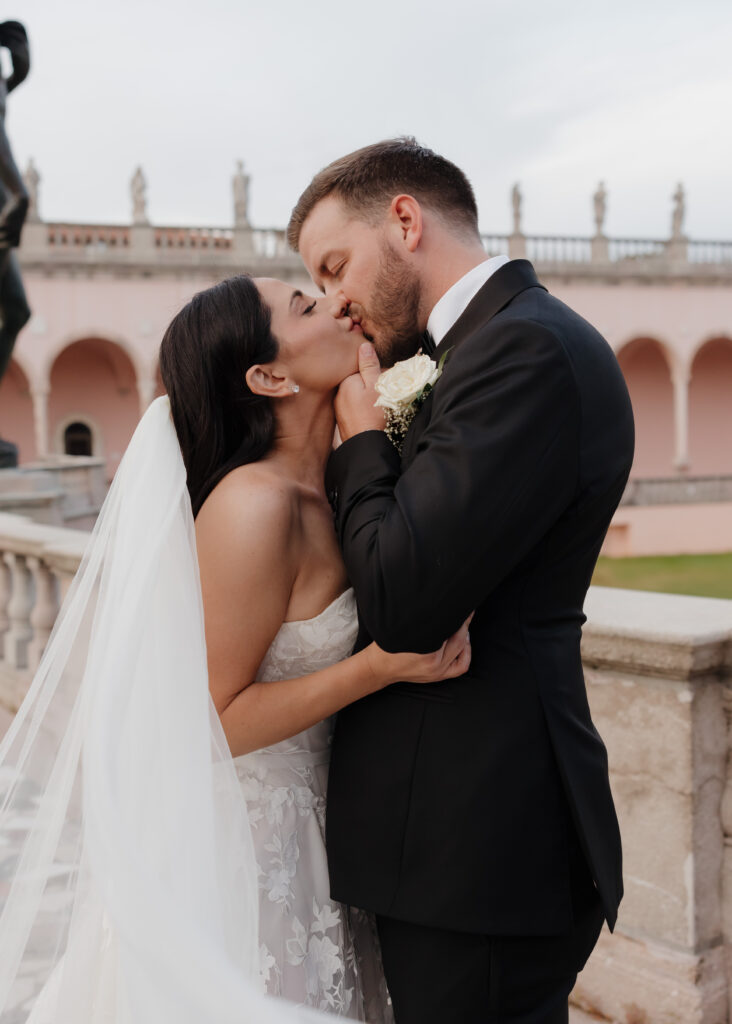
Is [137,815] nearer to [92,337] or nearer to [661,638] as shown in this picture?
[661,638]

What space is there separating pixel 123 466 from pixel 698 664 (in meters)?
1.37

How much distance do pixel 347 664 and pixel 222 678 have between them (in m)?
0.25

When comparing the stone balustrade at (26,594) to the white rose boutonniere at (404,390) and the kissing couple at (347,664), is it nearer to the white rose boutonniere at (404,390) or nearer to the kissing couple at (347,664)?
the kissing couple at (347,664)

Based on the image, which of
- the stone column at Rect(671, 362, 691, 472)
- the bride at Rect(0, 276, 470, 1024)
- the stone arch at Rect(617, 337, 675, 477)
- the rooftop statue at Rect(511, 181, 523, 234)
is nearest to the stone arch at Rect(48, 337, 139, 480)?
the rooftop statue at Rect(511, 181, 523, 234)

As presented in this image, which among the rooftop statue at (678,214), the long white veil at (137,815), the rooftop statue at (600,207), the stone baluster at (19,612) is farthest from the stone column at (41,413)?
the long white veil at (137,815)

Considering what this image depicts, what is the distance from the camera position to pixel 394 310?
1.92 metres

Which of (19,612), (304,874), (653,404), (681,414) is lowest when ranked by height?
(653,404)

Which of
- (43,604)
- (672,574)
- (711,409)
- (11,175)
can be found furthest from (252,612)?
(711,409)

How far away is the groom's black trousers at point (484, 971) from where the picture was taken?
156cm

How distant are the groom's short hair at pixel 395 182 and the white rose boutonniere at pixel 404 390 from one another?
39cm

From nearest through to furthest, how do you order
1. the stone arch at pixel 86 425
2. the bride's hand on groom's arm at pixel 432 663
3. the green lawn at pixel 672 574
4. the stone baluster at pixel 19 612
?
the bride's hand on groom's arm at pixel 432 663 < the stone baluster at pixel 19 612 < the green lawn at pixel 672 574 < the stone arch at pixel 86 425

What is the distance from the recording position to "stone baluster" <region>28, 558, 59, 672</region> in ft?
17.4

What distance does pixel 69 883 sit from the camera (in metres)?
1.90

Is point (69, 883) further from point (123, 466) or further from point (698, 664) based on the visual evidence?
point (698, 664)
